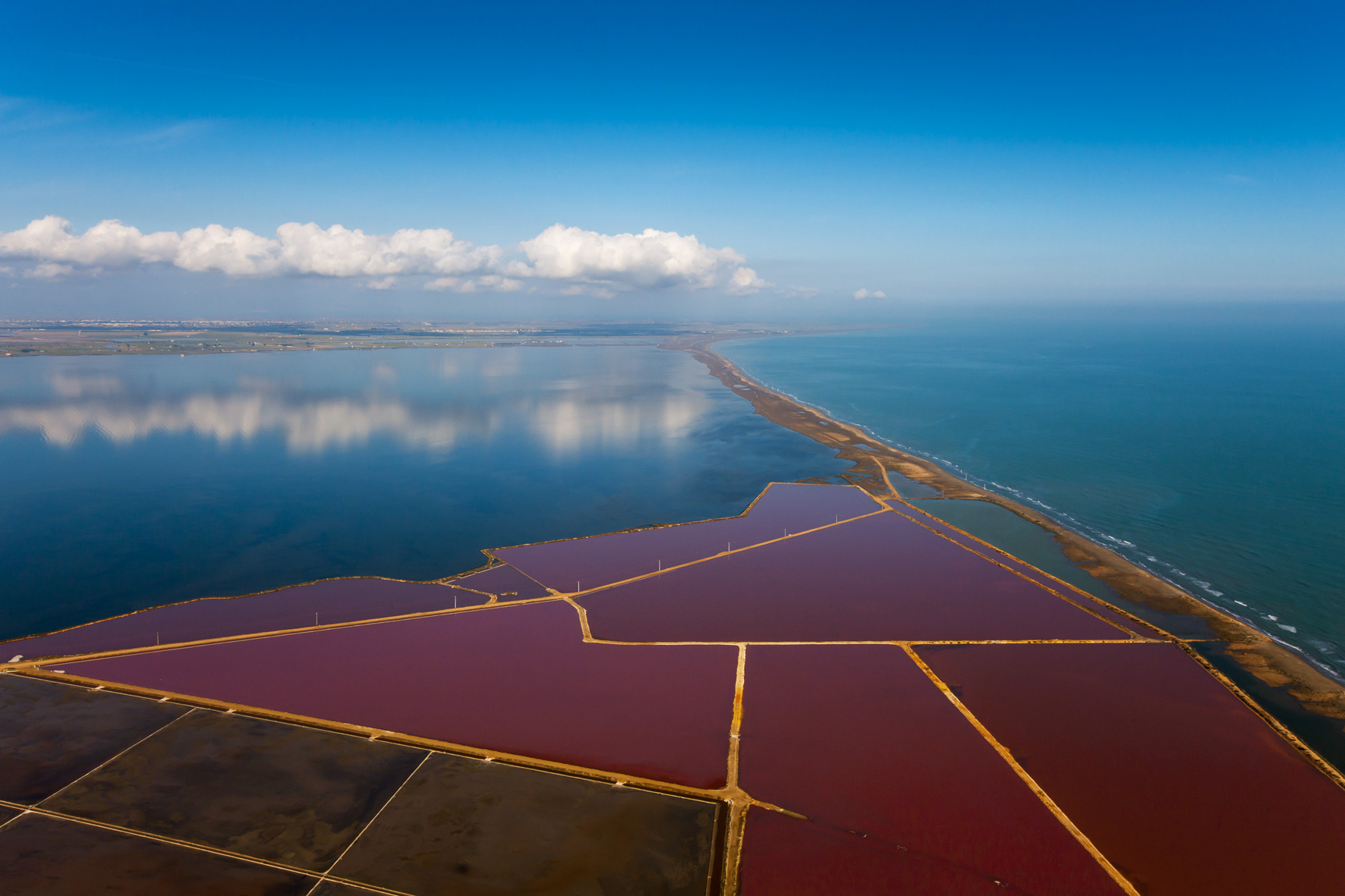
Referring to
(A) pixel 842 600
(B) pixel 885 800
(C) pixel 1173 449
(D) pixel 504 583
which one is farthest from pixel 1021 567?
(C) pixel 1173 449

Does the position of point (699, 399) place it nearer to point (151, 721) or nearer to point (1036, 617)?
point (1036, 617)

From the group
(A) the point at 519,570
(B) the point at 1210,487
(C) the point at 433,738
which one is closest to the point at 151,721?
(C) the point at 433,738

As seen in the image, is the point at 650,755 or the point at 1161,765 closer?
the point at 1161,765

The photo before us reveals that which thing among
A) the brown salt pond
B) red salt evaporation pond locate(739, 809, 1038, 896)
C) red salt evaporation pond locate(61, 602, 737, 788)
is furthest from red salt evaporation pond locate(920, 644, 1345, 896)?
red salt evaporation pond locate(61, 602, 737, 788)

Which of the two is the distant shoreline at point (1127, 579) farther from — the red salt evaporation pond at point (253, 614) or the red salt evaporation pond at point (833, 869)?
the red salt evaporation pond at point (253, 614)

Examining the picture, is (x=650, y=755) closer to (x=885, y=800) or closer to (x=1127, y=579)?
(x=885, y=800)

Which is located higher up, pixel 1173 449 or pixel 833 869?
pixel 1173 449
